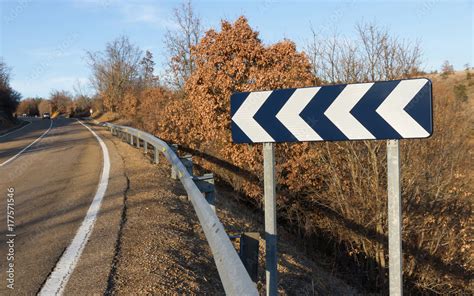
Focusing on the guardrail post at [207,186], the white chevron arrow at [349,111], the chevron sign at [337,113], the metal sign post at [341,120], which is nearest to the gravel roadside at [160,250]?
the guardrail post at [207,186]

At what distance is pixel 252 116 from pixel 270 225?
0.81m

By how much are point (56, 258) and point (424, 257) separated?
8265 mm

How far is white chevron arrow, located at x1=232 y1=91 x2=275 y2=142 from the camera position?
305cm

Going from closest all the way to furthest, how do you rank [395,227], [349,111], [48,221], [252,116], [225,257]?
[395,227] < [225,257] < [349,111] < [252,116] < [48,221]

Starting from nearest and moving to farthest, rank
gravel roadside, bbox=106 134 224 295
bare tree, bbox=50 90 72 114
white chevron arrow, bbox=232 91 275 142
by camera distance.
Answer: white chevron arrow, bbox=232 91 275 142 < gravel roadside, bbox=106 134 224 295 < bare tree, bbox=50 90 72 114

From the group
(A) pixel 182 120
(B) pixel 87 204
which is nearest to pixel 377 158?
(B) pixel 87 204

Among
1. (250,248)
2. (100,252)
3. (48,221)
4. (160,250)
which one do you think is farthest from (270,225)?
(48,221)

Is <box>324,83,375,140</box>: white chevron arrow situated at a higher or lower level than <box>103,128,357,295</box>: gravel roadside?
higher

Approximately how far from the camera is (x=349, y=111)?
8.96 feet

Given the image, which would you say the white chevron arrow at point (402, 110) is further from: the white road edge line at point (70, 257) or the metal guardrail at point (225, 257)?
the white road edge line at point (70, 257)

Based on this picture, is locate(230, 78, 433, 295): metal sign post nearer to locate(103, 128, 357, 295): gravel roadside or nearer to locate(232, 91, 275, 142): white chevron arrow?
locate(232, 91, 275, 142): white chevron arrow

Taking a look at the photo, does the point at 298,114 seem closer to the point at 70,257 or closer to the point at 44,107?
the point at 70,257

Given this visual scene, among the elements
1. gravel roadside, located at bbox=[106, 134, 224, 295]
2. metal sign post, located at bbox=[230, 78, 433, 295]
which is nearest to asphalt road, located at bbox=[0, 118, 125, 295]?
gravel roadside, located at bbox=[106, 134, 224, 295]

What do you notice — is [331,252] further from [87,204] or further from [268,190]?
[268,190]
